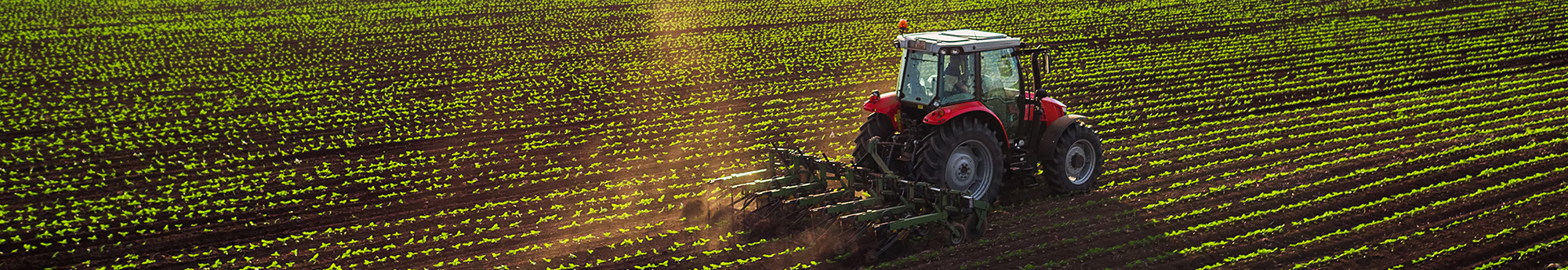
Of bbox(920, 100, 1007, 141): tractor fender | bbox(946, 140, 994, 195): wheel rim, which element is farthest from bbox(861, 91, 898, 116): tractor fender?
bbox(946, 140, 994, 195): wheel rim

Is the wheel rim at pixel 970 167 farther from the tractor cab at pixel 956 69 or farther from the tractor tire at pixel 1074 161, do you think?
the tractor tire at pixel 1074 161

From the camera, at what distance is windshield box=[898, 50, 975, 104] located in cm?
952

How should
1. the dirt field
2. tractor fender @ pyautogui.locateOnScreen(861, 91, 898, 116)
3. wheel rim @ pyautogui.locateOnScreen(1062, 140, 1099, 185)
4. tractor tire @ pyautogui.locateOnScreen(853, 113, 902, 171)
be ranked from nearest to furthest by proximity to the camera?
the dirt field → tractor tire @ pyautogui.locateOnScreen(853, 113, 902, 171) → tractor fender @ pyautogui.locateOnScreen(861, 91, 898, 116) → wheel rim @ pyautogui.locateOnScreen(1062, 140, 1099, 185)

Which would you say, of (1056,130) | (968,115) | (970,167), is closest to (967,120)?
(968,115)

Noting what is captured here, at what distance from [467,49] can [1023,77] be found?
A: 52.9 ft

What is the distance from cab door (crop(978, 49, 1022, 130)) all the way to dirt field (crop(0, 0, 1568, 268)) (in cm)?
76

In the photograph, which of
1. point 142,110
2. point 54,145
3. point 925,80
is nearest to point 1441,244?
point 925,80

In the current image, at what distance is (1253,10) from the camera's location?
28.2m

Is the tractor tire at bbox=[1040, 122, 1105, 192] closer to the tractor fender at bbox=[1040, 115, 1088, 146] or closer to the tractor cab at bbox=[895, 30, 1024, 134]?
the tractor fender at bbox=[1040, 115, 1088, 146]

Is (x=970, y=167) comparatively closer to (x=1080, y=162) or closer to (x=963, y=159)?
(x=963, y=159)

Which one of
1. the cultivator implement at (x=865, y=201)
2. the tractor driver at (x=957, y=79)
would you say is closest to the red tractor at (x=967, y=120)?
the tractor driver at (x=957, y=79)

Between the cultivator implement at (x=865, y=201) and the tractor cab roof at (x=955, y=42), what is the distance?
90 centimetres

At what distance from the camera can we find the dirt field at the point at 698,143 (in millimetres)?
9062

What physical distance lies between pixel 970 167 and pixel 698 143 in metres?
4.74
